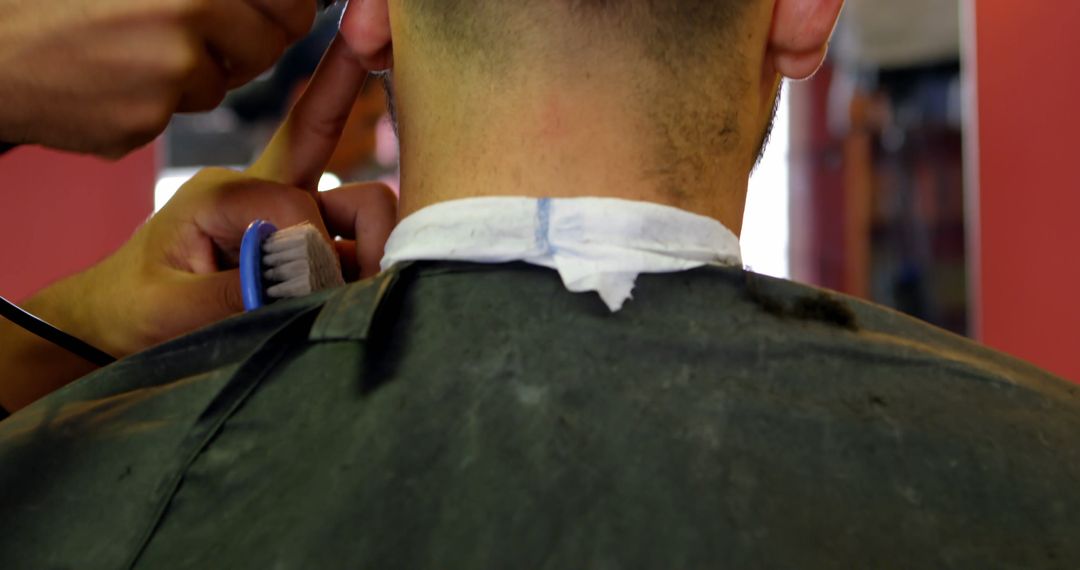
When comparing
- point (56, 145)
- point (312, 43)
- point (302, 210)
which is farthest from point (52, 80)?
point (312, 43)

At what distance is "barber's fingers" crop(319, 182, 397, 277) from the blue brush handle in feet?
0.86

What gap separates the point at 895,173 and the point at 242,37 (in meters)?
5.90

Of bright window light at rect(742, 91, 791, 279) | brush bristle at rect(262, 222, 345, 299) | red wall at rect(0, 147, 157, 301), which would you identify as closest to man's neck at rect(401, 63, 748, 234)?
brush bristle at rect(262, 222, 345, 299)

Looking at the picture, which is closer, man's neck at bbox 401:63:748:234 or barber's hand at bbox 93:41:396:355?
man's neck at bbox 401:63:748:234

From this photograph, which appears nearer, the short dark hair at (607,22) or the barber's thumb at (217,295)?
the short dark hair at (607,22)

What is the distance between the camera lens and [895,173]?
6.44 metres

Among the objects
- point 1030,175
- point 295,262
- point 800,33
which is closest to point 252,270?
point 295,262

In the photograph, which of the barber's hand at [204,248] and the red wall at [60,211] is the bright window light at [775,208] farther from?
the barber's hand at [204,248]

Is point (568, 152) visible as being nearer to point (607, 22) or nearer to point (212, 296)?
point (607, 22)

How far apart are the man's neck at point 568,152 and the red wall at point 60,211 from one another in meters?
1.91

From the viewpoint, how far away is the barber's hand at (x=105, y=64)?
98 centimetres

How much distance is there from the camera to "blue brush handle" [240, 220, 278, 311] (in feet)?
3.56

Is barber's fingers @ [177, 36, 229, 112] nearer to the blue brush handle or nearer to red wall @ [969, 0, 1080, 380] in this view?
the blue brush handle

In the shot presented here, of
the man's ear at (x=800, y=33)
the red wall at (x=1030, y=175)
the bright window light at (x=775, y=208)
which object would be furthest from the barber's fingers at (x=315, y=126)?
the bright window light at (x=775, y=208)
